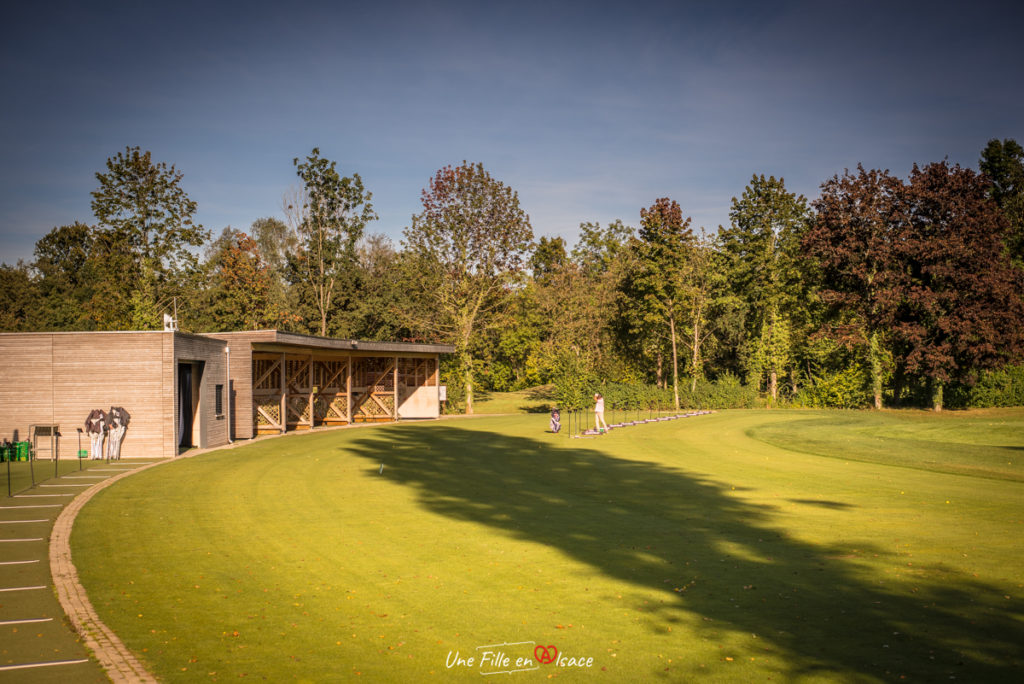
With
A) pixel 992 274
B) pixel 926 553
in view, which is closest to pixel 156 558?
pixel 926 553

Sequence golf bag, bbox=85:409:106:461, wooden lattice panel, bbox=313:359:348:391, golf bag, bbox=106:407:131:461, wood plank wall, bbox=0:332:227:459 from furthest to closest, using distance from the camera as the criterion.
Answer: wooden lattice panel, bbox=313:359:348:391 < wood plank wall, bbox=0:332:227:459 < golf bag, bbox=106:407:131:461 < golf bag, bbox=85:409:106:461

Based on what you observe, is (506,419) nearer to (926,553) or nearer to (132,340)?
(132,340)

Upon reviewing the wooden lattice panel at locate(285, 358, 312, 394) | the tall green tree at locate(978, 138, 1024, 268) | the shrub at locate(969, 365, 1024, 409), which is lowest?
the shrub at locate(969, 365, 1024, 409)

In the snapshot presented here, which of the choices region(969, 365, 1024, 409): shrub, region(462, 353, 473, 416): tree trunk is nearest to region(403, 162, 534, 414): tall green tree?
region(462, 353, 473, 416): tree trunk

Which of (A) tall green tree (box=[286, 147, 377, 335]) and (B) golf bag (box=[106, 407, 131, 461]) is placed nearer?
(B) golf bag (box=[106, 407, 131, 461])

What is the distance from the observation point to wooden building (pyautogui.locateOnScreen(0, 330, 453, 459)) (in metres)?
21.1

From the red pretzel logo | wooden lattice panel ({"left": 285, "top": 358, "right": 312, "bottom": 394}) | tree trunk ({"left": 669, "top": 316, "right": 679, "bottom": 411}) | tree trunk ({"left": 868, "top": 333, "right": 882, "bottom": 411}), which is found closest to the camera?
the red pretzel logo

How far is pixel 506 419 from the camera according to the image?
36.3m

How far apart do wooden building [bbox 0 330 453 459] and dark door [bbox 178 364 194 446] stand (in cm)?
4

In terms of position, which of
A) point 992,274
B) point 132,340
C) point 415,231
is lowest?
point 132,340

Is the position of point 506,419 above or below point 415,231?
below

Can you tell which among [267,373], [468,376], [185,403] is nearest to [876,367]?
[468,376]

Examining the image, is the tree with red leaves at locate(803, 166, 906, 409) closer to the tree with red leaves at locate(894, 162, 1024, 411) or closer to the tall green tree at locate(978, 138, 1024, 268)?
the tree with red leaves at locate(894, 162, 1024, 411)

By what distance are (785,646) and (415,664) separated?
3.67 m
